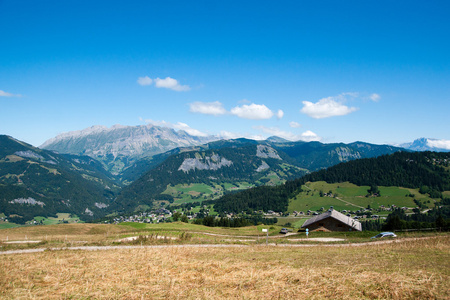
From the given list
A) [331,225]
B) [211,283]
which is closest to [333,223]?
[331,225]

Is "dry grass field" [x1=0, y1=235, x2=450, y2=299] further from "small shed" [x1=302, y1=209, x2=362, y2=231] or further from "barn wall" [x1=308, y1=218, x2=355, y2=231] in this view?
"barn wall" [x1=308, y1=218, x2=355, y2=231]

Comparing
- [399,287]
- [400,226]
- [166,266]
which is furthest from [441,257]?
[400,226]

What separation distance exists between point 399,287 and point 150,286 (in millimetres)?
9651

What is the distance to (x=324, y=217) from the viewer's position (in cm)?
7688

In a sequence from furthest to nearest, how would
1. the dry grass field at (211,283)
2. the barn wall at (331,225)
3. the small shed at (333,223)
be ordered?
the barn wall at (331,225), the small shed at (333,223), the dry grass field at (211,283)

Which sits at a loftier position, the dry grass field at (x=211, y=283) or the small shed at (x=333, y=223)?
the dry grass field at (x=211, y=283)

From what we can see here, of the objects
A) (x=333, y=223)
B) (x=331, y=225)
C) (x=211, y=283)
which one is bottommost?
(x=331, y=225)

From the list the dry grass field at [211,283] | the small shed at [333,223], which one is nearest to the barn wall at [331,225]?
→ the small shed at [333,223]

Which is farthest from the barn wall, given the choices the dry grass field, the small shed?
the dry grass field

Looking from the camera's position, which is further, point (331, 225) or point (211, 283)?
point (331, 225)

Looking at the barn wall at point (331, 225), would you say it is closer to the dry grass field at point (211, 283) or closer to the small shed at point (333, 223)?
the small shed at point (333, 223)

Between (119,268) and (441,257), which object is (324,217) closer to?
(441,257)

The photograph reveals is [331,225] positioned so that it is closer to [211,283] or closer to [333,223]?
[333,223]

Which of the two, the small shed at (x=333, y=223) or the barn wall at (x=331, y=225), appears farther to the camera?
the barn wall at (x=331, y=225)
